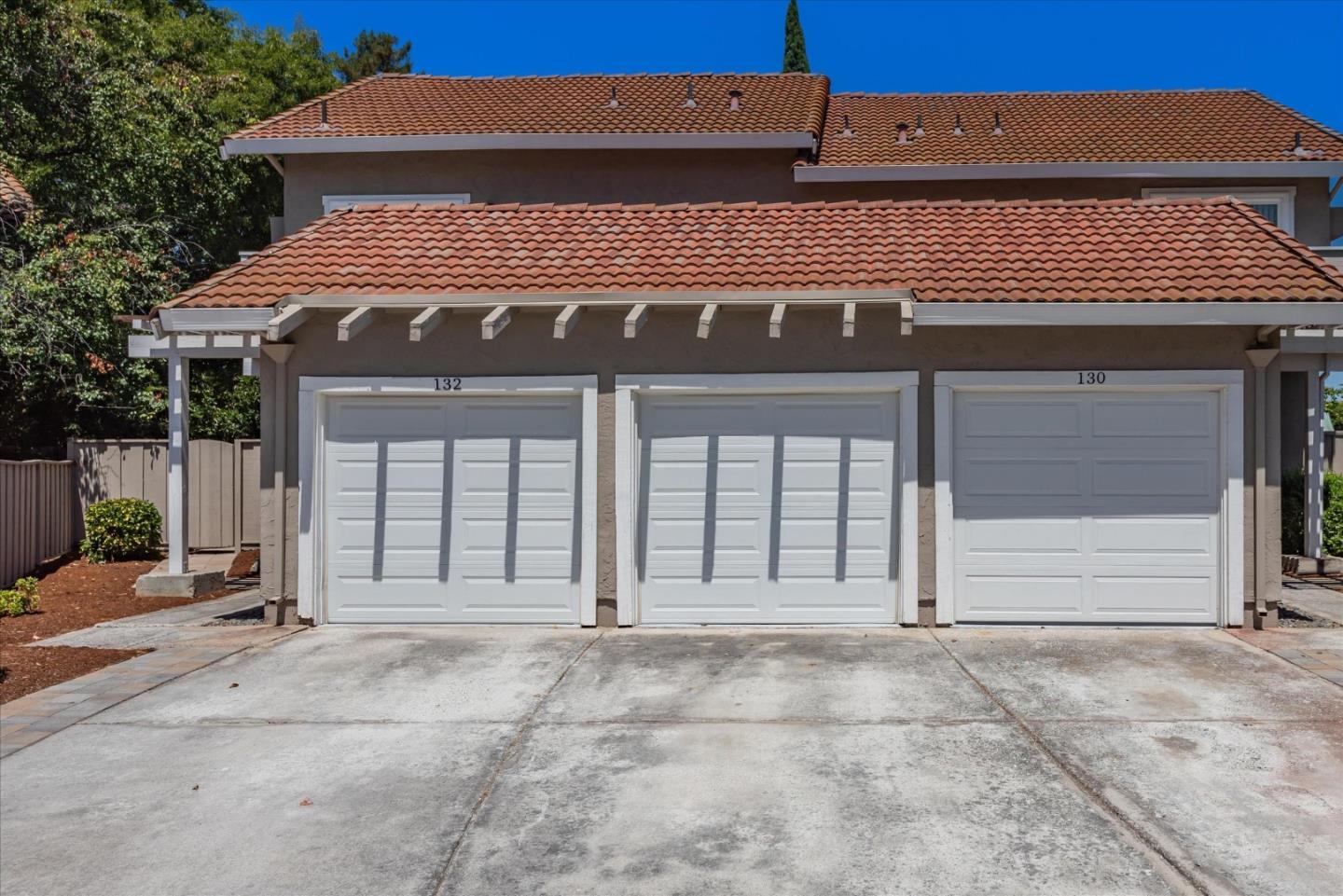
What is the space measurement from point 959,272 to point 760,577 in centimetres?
333

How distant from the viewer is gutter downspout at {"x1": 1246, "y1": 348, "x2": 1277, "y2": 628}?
916 cm

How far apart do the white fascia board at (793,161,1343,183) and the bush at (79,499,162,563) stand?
10660 mm

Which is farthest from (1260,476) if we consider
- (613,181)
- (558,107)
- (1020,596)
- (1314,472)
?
(558,107)

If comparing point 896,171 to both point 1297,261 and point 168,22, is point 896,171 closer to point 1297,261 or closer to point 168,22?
point 1297,261

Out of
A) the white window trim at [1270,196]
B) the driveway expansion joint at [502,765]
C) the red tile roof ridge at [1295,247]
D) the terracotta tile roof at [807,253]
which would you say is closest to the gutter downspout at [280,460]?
the terracotta tile roof at [807,253]

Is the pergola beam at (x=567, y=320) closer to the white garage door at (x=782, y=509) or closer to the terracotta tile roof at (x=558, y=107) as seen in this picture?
the white garage door at (x=782, y=509)

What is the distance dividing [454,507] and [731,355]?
2.94 meters

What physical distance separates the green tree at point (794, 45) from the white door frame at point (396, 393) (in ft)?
76.8

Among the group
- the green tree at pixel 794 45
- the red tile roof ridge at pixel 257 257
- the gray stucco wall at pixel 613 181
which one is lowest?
the red tile roof ridge at pixel 257 257

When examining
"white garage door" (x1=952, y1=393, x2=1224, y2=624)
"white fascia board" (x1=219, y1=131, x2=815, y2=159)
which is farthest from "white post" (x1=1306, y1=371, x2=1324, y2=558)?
"white fascia board" (x1=219, y1=131, x2=815, y2=159)

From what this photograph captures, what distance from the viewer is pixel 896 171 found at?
48.4 feet

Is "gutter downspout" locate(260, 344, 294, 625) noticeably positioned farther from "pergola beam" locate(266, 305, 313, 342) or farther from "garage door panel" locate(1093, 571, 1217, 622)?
"garage door panel" locate(1093, 571, 1217, 622)

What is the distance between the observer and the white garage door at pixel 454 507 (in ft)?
31.6

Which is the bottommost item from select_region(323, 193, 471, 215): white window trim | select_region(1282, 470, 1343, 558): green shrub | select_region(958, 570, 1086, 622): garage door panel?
select_region(958, 570, 1086, 622): garage door panel
